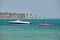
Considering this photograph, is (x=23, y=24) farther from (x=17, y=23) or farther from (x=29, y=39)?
(x=29, y=39)

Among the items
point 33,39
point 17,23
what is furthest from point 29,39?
point 17,23

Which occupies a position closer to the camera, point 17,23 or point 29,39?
point 29,39

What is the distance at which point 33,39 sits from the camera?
844 centimetres

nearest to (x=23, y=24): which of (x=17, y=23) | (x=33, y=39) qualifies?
(x=17, y=23)

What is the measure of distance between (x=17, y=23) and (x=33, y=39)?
1306 cm

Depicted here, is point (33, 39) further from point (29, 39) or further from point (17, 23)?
point (17, 23)

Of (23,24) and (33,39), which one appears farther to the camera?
(23,24)

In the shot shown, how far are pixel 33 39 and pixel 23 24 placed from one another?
1337 centimetres

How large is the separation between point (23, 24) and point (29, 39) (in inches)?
527

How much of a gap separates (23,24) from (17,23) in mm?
685

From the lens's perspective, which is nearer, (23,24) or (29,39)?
(29,39)

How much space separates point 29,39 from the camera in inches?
332

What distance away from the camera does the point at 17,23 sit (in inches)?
843

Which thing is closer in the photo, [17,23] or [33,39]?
[33,39]
